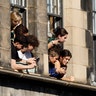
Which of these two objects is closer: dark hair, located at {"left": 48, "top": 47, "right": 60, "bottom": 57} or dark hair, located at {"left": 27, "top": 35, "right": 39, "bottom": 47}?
Result: dark hair, located at {"left": 27, "top": 35, "right": 39, "bottom": 47}

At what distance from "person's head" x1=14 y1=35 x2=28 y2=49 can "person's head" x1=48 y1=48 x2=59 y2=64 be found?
131 centimetres

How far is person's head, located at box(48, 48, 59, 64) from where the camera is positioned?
171ft

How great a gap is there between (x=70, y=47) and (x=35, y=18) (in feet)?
5.27

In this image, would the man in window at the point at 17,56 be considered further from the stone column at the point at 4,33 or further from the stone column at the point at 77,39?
the stone column at the point at 77,39

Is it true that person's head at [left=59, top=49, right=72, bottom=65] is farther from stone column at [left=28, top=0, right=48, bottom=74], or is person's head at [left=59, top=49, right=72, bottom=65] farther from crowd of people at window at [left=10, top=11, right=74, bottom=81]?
stone column at [left=28, top=0, right=48, bottom=74]

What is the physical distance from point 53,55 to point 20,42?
1475 mm

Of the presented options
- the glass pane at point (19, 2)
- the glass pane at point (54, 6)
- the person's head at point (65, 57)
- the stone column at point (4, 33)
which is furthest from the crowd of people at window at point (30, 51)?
the glass pane at point (54, 6)

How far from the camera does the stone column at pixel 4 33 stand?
50.8 m

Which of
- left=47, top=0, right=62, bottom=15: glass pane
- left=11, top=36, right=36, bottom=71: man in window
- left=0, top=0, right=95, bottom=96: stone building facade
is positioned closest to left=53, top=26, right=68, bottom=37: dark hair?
left=0, top=0, right=95, bottom=96: stone building facade

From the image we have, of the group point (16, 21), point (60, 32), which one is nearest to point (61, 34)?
point (60, 32)

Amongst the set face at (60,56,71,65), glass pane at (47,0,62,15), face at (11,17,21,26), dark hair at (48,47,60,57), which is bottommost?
face at (60,56,71,65)

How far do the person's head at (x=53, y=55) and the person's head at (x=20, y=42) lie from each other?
131 cm

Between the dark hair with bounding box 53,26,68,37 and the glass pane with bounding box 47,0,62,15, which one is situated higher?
the glass pane with bounding box 47,0,62,15

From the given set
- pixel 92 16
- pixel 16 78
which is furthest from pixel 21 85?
pixel 92 16
